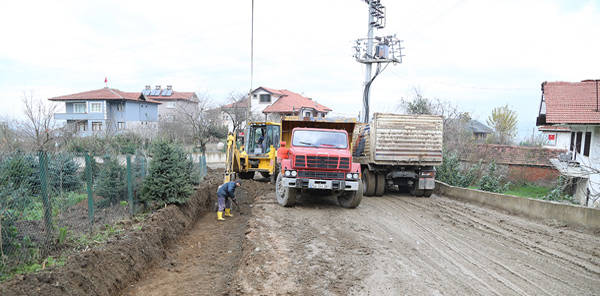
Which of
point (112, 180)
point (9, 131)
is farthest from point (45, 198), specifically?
point (9, 131)

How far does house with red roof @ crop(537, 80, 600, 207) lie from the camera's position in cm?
1572

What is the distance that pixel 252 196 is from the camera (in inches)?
611

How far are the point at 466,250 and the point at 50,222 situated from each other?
7.47m

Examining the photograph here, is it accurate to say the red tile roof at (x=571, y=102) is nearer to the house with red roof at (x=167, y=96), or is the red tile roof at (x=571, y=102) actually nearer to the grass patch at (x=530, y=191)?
the grass patch at (x=530, y=191)

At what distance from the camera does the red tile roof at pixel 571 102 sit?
15.9 metres

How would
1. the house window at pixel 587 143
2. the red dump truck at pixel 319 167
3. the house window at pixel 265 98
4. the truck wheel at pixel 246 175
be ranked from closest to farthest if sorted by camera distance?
the red dump truck at pixel 319 167 → the house window at pixel 587 143 → the truck wheel at pixel 246 175 → the house window at pixel 265 98

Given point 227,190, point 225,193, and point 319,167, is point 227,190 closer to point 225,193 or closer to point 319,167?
point 225,193

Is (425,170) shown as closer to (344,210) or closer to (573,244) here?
(344,210)

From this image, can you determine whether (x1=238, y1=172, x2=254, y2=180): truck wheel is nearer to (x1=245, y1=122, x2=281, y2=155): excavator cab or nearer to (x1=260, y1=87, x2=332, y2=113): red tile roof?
(x1=245, y1=122, x2=281, y2=155): excavator cab

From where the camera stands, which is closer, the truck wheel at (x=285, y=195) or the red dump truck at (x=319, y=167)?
the red dump truck at (x=319, y=167)

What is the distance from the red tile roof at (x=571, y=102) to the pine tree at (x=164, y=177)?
14.8 meters

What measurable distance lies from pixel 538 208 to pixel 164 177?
10561 millimetres

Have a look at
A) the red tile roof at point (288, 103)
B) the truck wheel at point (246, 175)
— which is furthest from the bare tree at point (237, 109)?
the truck wheel at point (246, 175)

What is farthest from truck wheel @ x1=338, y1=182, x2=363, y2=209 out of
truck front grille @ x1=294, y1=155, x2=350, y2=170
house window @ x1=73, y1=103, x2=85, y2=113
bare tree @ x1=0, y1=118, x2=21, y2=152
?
house window @ x1=73, y1=103, x2=85, y2=113
